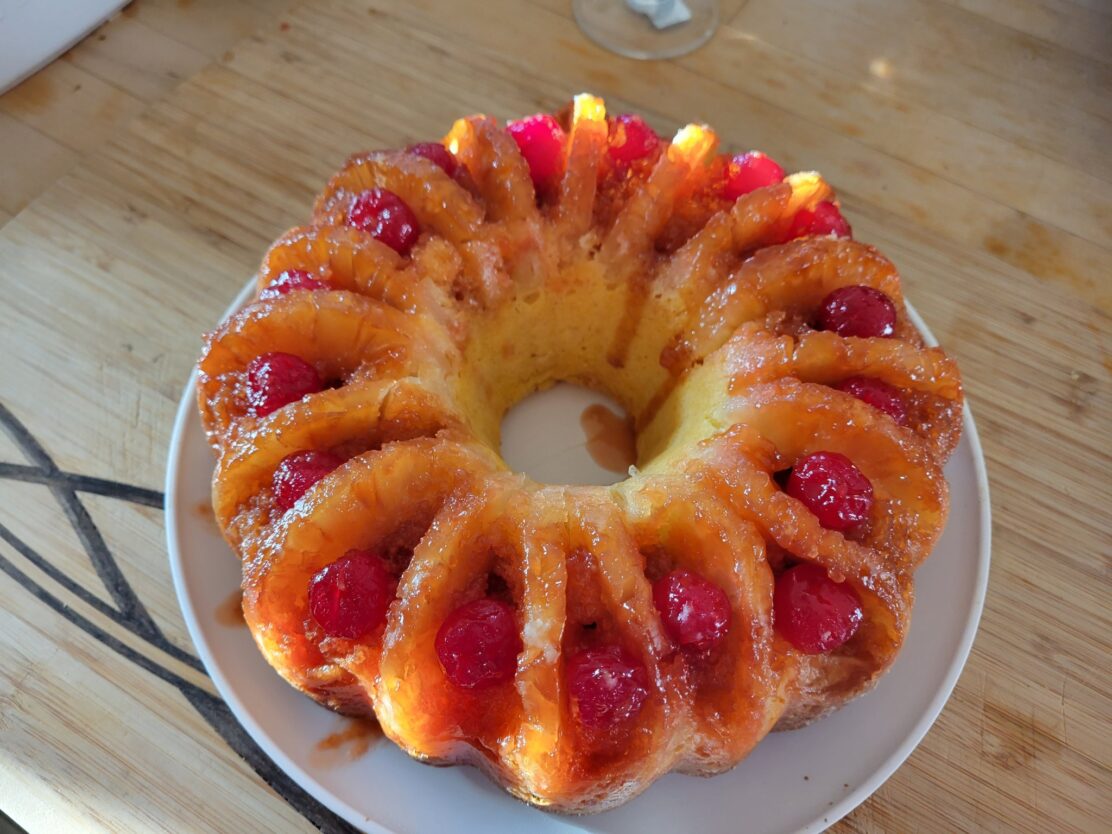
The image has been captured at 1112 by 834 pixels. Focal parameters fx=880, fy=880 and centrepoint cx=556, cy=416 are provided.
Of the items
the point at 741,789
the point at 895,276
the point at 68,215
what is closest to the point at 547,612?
the point at 741,789

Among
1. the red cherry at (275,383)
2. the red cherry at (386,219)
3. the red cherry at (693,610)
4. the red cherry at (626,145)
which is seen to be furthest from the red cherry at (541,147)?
the red cherry at (693,610)

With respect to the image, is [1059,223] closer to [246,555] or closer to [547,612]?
[547,612]

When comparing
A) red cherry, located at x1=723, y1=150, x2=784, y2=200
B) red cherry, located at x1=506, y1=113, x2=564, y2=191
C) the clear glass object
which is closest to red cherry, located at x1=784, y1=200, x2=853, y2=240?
red cherry, located at x1=723, y1=150, x2=784, y2=200

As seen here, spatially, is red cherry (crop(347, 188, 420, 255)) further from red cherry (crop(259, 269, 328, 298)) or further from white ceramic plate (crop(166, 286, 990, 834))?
white ceramic plate (crop(166, 286, 990, 834))

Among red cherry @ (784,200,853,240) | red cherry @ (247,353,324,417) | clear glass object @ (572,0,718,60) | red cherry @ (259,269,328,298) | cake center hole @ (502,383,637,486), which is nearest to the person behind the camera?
red cherry @ (247,353,324,417)

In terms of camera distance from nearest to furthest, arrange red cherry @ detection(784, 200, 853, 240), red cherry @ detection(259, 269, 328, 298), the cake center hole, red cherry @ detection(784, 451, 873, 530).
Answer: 1. red cherry @ detection(784, 451, 873, 530)
2. red cherry @ detection(259, 269, 328, 298)
3. red cherry @ detection(784, 200, 853, 240)
4. the cake center hole

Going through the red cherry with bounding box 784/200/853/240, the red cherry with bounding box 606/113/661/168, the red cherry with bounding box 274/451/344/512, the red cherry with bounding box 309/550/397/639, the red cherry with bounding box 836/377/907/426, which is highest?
the red cherry with bounding box 606/113/661/168
